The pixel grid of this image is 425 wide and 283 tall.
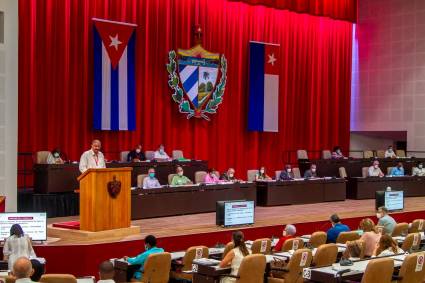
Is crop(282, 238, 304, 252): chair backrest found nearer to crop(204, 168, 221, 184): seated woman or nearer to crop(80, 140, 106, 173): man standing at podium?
crop(80, 140, 106, 173): man standing at podium

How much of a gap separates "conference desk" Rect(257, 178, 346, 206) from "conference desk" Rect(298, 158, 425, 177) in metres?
1.41

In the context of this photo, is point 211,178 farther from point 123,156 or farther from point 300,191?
point 300,191

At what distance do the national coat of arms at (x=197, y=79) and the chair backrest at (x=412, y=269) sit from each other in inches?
464

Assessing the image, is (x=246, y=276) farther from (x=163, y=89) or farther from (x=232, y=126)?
(x=232, y=126)

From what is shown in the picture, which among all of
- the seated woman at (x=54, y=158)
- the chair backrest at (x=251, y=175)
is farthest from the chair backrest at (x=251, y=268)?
the chair backrest at (x=251, y=175)

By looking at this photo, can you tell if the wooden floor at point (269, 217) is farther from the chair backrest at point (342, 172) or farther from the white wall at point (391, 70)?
the white wall at point (391, 70)

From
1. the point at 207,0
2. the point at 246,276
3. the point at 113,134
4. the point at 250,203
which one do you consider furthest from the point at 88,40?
the point at 246,276

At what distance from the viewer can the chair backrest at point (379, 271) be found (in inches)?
267

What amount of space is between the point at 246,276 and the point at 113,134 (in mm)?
10485

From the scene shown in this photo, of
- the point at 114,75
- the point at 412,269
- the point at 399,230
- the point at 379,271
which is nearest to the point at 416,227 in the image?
the point at 399,230

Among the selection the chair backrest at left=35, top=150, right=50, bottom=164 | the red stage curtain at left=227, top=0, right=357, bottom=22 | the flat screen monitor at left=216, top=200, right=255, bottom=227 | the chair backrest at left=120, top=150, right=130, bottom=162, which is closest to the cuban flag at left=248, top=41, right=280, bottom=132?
the red stage curtain at left=227, top=0, right=357, bottom=22

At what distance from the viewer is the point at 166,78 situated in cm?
1848

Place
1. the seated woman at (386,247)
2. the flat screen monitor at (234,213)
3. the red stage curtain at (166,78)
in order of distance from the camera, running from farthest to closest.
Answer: the red stage curtain at (166,78) → the flat screen monitor at (234,213) → the seated woman at (386,247)

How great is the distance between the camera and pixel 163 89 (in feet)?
60.6
